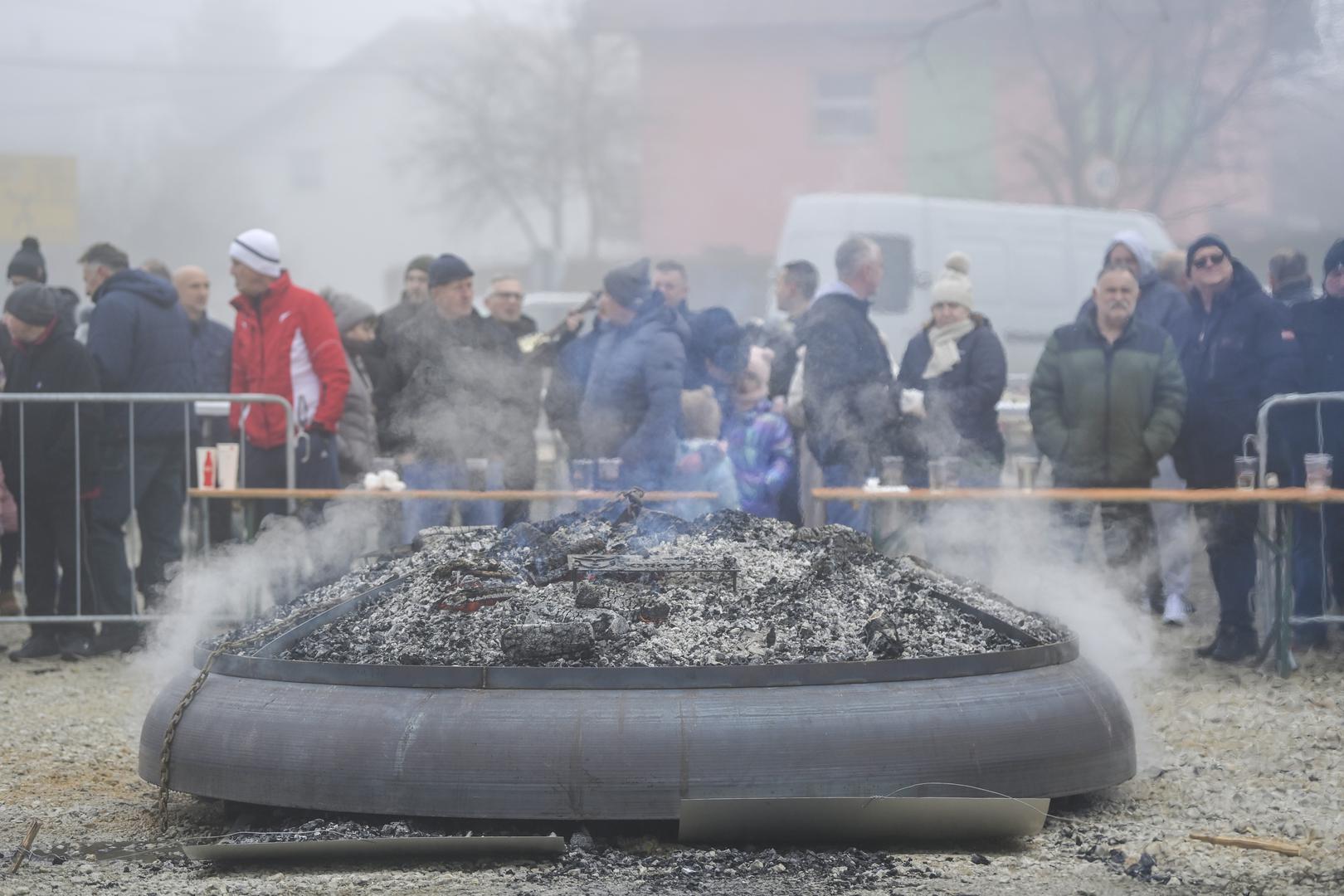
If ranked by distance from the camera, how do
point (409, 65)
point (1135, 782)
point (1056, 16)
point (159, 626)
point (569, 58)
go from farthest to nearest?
point (409, 65), point (569, 58), point (1056, 16), point (159, 626), point (1135, 782)

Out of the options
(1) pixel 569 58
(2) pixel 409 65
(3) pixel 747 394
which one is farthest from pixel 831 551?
(2) pixel 409 65

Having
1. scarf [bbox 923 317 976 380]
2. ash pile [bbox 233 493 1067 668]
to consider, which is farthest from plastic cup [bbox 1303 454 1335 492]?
ash pile [bbox 233 493 1067 668]

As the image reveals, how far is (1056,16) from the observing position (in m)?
23.5

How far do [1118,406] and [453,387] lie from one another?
358cm

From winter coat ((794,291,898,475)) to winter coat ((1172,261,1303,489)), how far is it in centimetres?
166

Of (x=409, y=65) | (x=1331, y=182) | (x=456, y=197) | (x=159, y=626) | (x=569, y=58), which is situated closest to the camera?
(x=159, y=626)

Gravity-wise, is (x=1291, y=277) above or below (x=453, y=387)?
above

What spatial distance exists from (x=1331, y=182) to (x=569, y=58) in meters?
21.2

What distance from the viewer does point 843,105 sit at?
3044 centimetres

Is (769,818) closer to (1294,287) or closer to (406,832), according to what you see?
(406,832)

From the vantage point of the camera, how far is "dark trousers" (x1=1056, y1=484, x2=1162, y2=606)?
27.2 ft

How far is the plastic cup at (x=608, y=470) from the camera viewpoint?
814 cm

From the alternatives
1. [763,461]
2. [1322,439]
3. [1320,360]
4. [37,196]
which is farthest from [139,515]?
[37,196]

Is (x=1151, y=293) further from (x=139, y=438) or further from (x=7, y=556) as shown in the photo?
(x=7, y=556)
